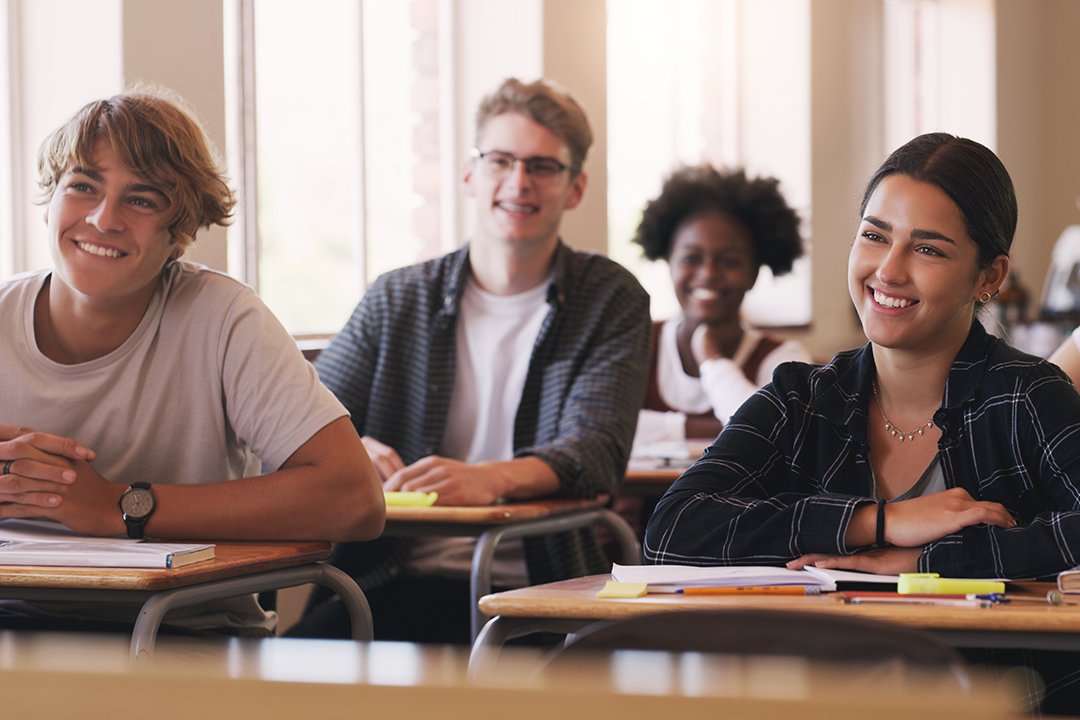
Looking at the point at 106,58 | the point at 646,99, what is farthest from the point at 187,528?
the point at 646,99

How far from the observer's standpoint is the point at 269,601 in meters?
2.63

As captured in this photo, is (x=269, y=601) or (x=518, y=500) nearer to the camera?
(x=269, y=601)

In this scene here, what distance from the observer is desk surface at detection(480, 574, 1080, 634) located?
61.6 inches

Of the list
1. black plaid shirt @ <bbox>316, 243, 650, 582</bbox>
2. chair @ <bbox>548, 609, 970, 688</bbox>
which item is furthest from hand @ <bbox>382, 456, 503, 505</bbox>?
chair @ <bbox>548, 609, 970, 688</bbox>

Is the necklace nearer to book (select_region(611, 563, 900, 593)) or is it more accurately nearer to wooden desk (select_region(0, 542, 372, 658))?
book (select_region(611, 563, 900, 593))

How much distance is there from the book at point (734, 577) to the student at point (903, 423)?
10 centimetres

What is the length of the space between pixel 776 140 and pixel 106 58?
4586 mm

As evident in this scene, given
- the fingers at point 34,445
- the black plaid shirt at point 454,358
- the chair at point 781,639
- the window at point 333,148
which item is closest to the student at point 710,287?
the black plaid shirt at point 454,358

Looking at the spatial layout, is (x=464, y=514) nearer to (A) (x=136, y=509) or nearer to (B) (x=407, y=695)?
(A) (x=136, y=509)

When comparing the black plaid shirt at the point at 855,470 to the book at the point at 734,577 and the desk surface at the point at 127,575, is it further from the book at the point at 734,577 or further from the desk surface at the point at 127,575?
the desk surface at the point at 127,575

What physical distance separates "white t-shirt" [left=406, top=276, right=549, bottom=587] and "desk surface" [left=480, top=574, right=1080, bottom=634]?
1411 mm

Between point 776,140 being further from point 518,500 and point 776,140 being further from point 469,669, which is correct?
point 469,669

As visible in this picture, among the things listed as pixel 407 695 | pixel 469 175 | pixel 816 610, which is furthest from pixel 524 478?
pixel 407 695

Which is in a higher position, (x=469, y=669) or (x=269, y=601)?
(x=469, y=669)
